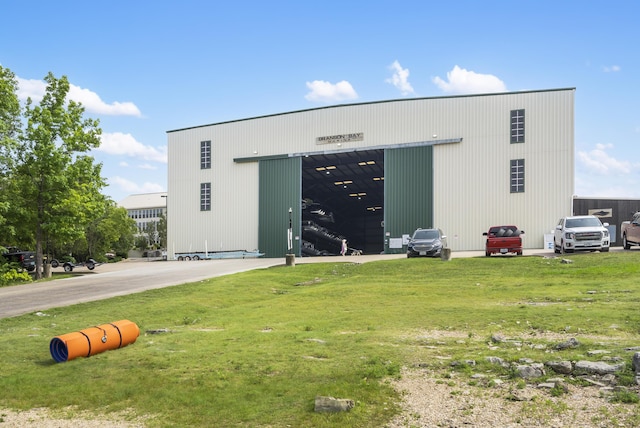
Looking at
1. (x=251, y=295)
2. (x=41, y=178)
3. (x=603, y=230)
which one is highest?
(x=41, y=178)

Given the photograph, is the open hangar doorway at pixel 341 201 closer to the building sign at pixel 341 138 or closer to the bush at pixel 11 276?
the building sign at pixel 341 138

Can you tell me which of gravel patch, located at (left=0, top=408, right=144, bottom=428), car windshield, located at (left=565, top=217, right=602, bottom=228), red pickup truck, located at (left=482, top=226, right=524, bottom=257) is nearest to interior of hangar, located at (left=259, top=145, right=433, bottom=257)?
red pickup truck, located at (left=482, top=226, right=524, bottom=257)

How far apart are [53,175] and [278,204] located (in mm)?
20721

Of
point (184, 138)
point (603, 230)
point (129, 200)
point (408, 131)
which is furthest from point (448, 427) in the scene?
point (129, 200)

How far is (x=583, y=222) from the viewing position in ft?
99.0

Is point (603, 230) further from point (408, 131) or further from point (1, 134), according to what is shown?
point (1, 134)

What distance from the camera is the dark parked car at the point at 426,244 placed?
3219 centimetres

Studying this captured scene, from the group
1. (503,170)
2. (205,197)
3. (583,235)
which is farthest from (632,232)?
(205,197)

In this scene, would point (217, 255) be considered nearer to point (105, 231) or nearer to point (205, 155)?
point (205, 155)

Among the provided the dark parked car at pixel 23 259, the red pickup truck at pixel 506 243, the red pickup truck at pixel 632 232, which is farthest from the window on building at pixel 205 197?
the red pickup truck at pixel 632 232

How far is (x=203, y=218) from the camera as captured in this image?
5266 centimetres

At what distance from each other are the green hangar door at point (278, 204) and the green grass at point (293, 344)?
29.1m

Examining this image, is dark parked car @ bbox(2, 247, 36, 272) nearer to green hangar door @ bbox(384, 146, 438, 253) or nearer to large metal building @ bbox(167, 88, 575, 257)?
large metal building @ bbox(167, 88, 575, 257)

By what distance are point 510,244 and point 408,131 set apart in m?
16.6
